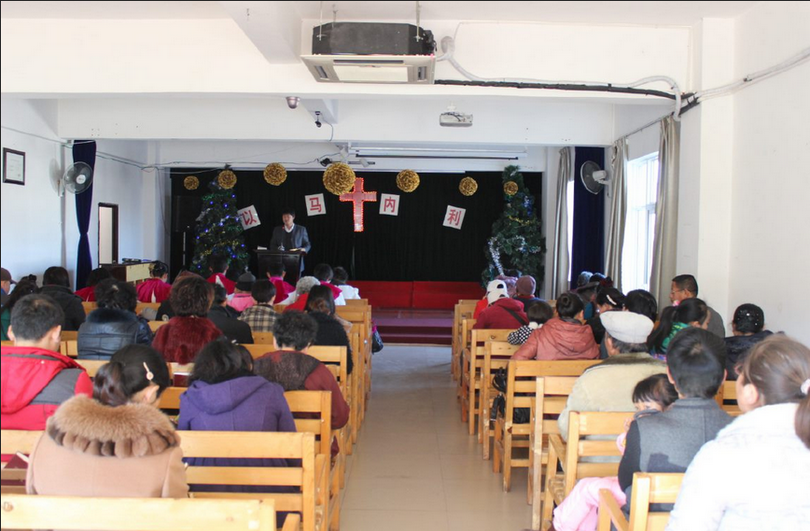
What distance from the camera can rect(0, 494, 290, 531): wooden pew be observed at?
5.34 ft

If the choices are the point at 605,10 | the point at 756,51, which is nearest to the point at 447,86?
the point at 605,10

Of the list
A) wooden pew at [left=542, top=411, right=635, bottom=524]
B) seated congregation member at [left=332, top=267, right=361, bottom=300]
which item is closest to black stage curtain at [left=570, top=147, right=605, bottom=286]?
seated congregation member at [left=332, top=267, right=361, bottom=300]

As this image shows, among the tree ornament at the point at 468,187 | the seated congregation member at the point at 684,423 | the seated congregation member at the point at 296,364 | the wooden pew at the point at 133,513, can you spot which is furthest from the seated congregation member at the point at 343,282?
the wooden pew at the point at 133,513

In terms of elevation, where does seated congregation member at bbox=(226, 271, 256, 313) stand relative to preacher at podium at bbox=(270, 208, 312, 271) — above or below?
below

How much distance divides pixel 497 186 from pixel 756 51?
26.6 feet

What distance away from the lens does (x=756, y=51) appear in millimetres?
4488

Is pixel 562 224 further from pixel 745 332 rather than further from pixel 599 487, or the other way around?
pixel 599 487

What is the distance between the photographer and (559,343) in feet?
13.1

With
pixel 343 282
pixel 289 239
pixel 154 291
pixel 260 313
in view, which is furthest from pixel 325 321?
pixel 289 239

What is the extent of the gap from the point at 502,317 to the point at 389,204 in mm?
7803

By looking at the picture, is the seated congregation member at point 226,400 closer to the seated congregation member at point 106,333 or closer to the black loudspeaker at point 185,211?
the seated congregation member at point 106,333

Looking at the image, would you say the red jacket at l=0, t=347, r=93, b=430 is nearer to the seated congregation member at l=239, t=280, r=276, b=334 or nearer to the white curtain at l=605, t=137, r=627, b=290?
the seated congregation member at l=239, t=280, r=276, b=334

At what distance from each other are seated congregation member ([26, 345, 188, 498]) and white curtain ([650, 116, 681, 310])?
15.2ft

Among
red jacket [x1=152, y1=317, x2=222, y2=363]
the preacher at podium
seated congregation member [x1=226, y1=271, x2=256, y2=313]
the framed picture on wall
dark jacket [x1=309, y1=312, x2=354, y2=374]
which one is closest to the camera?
red jacket [x1=152, y1=317, x2=222, y2=363]
